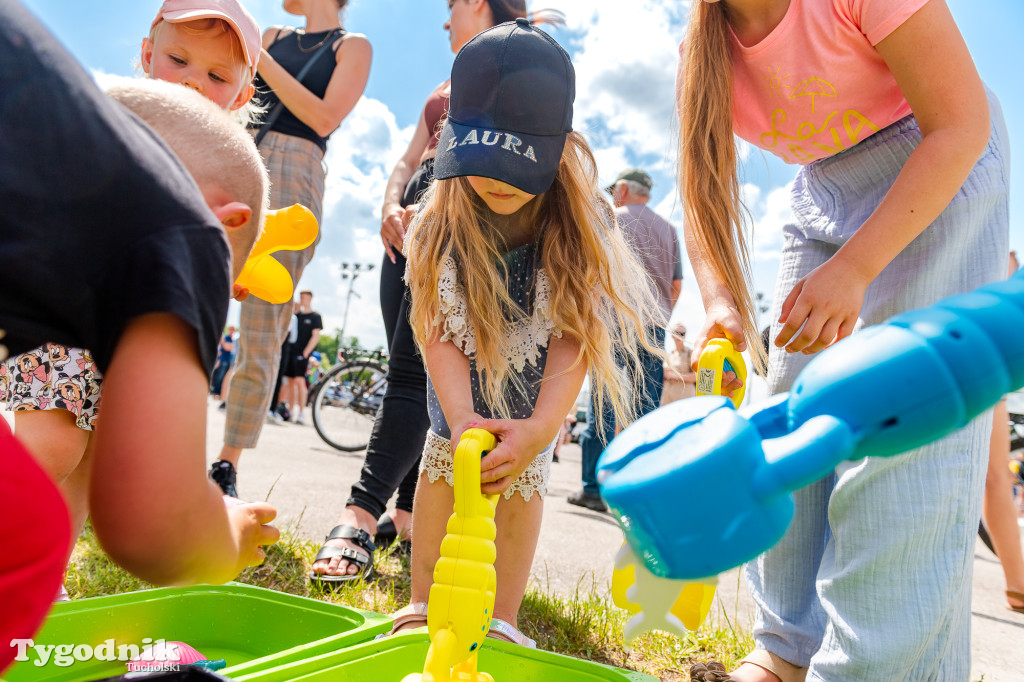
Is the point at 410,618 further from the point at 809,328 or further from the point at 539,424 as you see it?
the point at 809,328

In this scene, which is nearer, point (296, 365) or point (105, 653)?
point (105, 653)

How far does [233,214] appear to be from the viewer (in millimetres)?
684

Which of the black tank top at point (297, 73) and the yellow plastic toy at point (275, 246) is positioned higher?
the black tank top at point (297, 73)

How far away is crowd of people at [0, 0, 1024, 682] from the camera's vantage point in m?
0.55

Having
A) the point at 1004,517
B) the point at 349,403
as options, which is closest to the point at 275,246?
the point at 1004,517

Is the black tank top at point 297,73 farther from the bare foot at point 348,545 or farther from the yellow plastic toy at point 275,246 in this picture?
the bare foot at point 348,545

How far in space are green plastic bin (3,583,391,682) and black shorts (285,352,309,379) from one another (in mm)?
6740

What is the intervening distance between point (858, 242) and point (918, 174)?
0.13m

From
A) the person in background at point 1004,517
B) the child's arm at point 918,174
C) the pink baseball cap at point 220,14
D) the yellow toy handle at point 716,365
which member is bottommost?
the person in background at point 1004,517

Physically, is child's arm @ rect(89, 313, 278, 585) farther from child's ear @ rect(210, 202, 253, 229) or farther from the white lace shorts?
the white lace shorts

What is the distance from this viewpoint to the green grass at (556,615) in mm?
1555

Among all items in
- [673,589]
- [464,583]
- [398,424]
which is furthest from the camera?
[398,424]

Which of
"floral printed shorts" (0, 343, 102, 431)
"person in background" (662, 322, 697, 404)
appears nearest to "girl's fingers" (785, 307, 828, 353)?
"floral printed shorts" (0, 343, 102, 431)

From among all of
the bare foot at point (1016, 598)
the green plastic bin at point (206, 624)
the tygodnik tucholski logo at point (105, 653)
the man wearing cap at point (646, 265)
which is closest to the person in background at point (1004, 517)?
the bare foot at point (1016, 598)
